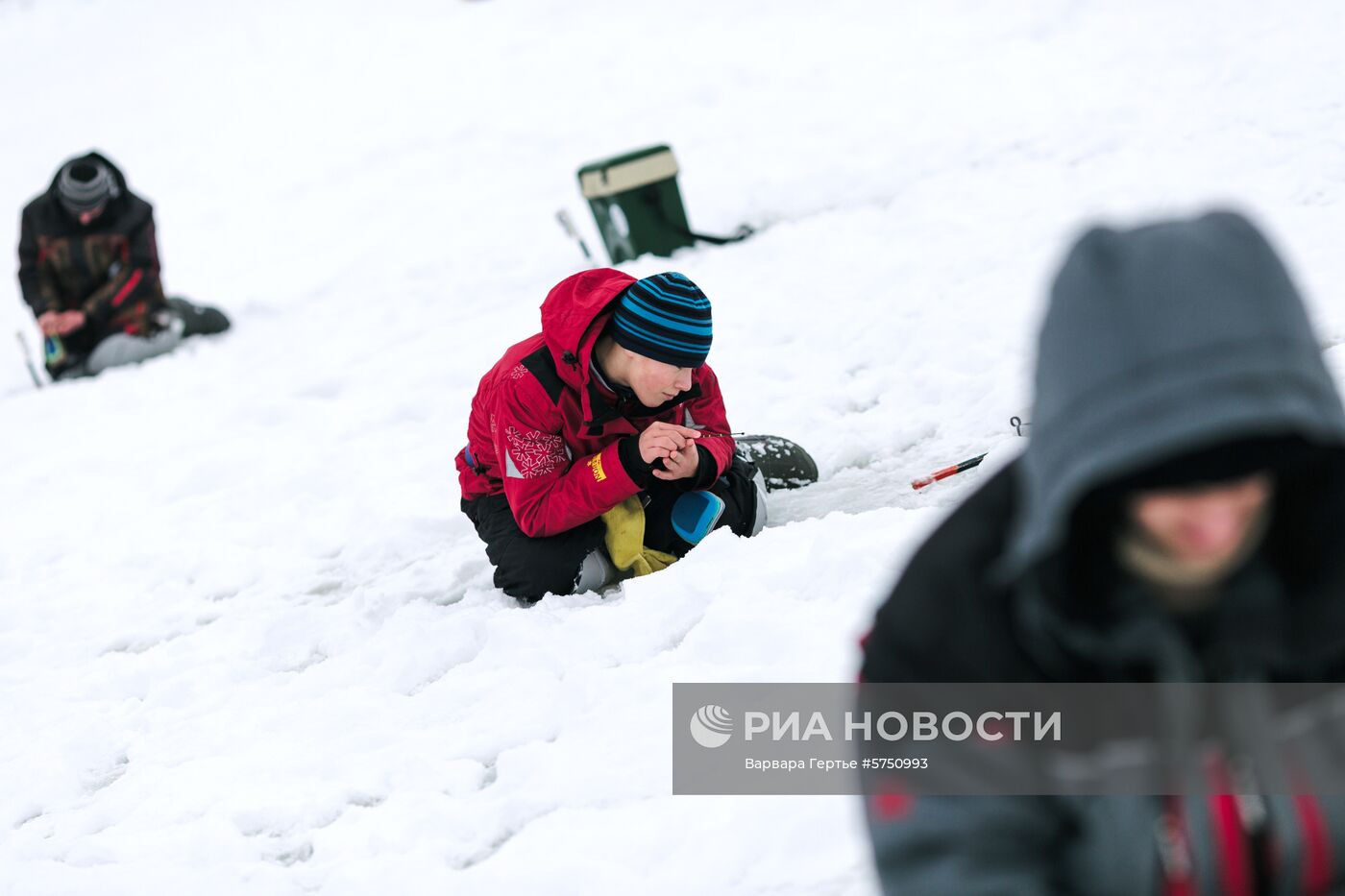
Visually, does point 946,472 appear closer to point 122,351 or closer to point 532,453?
point 532,453

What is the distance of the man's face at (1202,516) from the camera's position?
3.55 ft

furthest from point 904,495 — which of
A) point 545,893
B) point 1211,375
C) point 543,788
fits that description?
point 1211,375

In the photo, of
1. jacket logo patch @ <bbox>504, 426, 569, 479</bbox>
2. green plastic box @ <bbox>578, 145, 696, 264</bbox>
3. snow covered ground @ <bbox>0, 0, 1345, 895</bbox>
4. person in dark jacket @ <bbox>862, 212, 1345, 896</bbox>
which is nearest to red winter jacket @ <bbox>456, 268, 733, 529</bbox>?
jacket logo patch @ <bbox>504, 426, 569, 479</bbox>

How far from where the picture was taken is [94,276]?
6.98m

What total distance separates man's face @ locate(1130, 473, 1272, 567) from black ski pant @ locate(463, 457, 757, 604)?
2.35 meters

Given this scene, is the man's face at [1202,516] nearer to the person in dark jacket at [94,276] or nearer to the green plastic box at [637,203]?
the green plastic box at [637,203]

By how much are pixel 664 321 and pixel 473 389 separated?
2691 mm

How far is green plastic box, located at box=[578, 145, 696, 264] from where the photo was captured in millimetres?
6332

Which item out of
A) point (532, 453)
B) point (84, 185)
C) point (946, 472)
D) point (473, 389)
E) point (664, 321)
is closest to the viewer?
point (664, 321)

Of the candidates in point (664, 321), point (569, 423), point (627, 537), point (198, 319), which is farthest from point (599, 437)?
point (198, 319)

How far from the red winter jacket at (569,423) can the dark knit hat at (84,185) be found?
4439 mm

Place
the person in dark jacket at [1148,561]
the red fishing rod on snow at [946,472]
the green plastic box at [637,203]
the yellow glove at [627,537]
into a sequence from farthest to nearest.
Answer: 1. the green plastic box at [637,203]
2. the red fishing rod on snow at [946,472]
3. the yellow glove at [627,537]
4. the person in dark jacket at [1148,561]

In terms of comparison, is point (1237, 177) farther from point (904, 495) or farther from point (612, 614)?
point (612, 614)

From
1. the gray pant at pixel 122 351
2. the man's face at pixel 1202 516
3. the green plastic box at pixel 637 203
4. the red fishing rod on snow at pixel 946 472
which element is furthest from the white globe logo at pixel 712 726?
the gray pant at pixel 122 351
